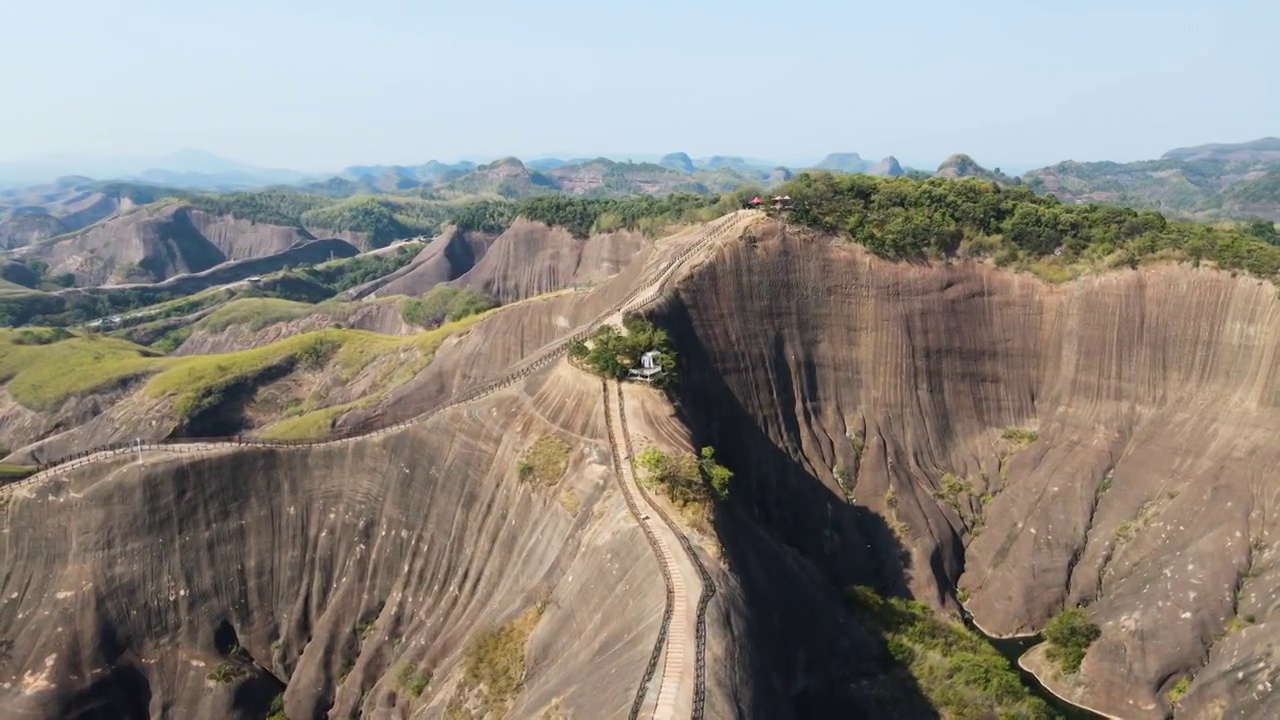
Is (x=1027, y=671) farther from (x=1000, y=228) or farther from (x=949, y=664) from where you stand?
(x=1000, y=228)

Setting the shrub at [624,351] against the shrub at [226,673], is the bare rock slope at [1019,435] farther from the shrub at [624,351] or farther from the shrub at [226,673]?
the shrub at [226,673]

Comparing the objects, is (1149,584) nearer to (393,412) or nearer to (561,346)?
(561,346)

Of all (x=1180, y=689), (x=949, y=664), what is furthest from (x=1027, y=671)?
(x=949, y=664)

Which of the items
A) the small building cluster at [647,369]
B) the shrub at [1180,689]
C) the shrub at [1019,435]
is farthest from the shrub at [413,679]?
the shrub at [1019,435]

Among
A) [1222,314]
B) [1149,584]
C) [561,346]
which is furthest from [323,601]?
[1222,314]

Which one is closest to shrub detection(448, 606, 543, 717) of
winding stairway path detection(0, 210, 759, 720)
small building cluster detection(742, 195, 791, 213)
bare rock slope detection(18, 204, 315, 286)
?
winding stairway path detection(0, 210, 759, 720)
